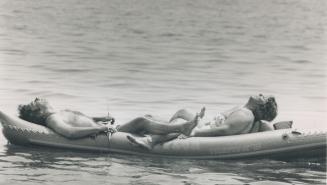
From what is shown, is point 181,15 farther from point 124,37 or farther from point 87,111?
point 87,111

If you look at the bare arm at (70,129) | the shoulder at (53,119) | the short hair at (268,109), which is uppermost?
the short hair at (268,109)

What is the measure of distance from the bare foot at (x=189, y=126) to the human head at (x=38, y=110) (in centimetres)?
204

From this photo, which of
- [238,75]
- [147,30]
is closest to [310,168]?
[238,75]

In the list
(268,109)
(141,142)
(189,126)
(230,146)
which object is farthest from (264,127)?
(141,142)

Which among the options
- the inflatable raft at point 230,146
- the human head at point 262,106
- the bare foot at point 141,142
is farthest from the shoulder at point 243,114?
the bare foot at point 141,142

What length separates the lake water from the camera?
9.58 meters

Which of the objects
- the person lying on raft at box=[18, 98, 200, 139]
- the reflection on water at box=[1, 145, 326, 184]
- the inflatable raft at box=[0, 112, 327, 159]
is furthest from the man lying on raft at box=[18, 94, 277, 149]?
the reflection on water at box=[1, 145, 326, 184]

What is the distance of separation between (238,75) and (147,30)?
1216cm

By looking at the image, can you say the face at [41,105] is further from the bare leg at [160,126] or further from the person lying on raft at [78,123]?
the bare leg at [160,126]

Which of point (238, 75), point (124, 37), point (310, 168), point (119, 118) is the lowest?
point (310, 168)

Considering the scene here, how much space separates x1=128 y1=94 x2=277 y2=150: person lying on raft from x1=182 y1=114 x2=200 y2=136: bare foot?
62 mm

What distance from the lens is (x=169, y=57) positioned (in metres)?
19.7

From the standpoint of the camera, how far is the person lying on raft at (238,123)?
33.1ft

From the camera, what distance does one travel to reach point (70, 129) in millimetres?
10352
